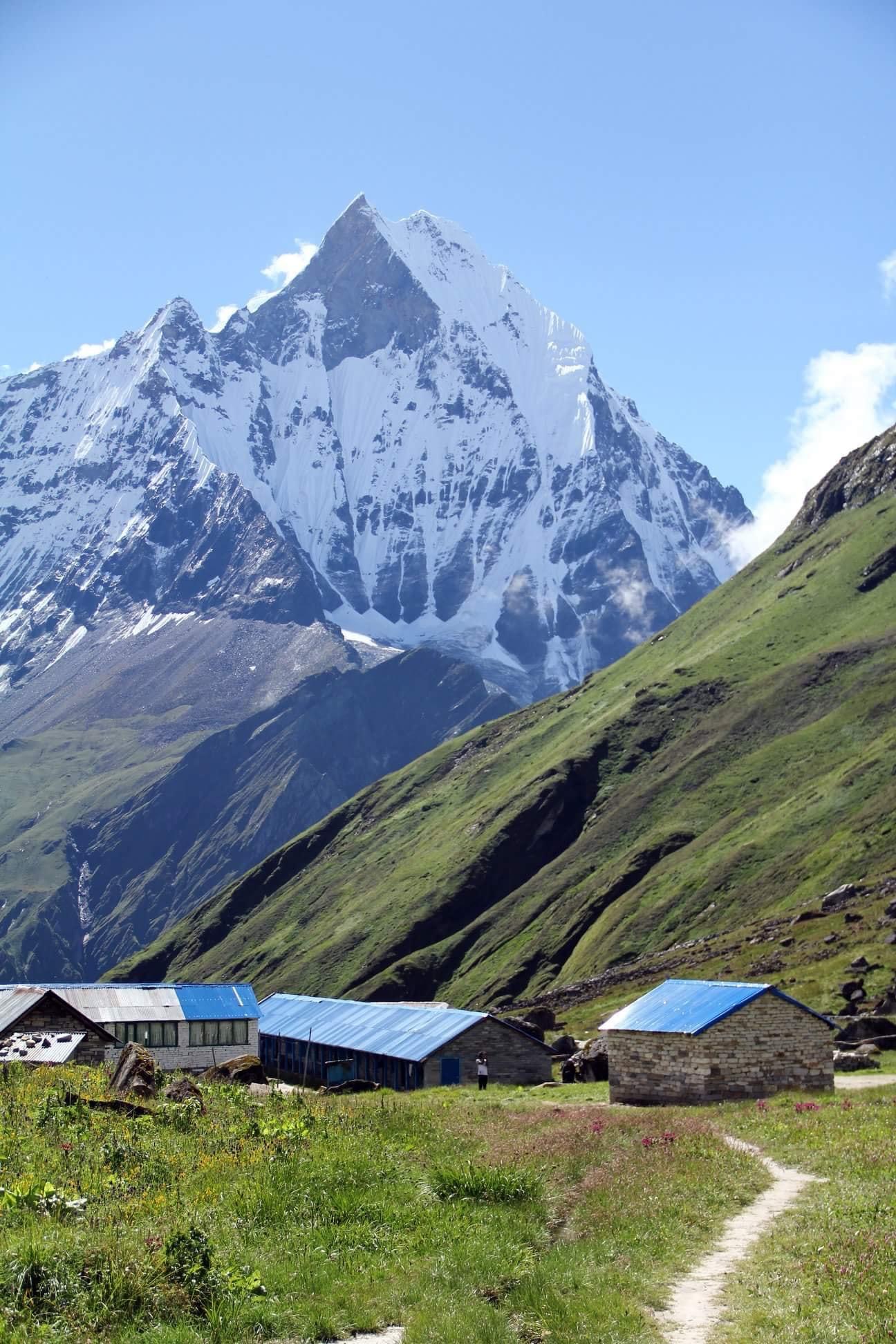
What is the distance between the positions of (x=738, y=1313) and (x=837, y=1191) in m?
7.85

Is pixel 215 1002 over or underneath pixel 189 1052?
over

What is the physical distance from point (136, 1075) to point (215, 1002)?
4200 centimetres

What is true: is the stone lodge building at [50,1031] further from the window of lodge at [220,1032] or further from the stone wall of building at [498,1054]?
the stone wall of building at [498,1054]

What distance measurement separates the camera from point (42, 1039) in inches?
2005

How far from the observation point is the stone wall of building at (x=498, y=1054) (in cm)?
6844

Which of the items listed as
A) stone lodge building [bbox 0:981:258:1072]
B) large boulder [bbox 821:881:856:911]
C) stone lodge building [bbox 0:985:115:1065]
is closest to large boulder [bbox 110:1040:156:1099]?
stone lodge building [bbox 0:985:115:1065]

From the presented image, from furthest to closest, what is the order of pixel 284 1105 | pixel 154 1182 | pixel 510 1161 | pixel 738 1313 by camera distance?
pixel 284 1105
pixel 510 1161
pixel 154 1182
pixel 738 1313

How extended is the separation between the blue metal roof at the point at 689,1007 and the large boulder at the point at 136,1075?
19.1 metres

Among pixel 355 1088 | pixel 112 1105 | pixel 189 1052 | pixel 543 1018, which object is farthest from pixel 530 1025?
pixel 112 1105

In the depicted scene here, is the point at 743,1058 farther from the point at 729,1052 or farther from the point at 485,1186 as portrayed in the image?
the point at 485,1186

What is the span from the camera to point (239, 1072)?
52.5 metres

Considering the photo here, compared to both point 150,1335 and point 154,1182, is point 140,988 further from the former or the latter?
point 150,1335

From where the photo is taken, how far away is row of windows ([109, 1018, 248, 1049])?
73188 millimetres

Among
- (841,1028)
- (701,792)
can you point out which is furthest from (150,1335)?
(701,792)
